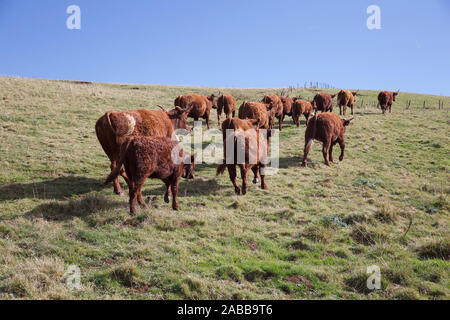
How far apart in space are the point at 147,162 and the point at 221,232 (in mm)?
2233

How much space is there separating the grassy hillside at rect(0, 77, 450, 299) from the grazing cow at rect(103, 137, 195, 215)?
68cm

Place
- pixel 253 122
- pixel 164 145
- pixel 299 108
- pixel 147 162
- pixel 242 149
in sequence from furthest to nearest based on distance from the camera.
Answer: pixel 299 108, pixel 253 122, pixel 242 149, pixel 164 145, pixel 147 162

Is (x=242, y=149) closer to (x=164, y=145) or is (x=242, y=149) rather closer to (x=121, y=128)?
(x=164, y=145)

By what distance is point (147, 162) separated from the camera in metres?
6.84

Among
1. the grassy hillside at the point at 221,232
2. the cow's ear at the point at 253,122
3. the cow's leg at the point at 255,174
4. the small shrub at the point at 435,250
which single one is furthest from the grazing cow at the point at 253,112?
the small shrub at the point at 435,250

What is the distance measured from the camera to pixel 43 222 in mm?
6441

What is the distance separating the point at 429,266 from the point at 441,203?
484 centimetres

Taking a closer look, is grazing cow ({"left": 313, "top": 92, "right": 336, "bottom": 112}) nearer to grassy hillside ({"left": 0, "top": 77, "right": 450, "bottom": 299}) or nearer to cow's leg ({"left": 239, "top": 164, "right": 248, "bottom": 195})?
grassy hillside ({"left": 0, "top": 77, "right": 450, "bottom": 299})

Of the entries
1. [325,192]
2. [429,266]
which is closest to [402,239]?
[429,266]

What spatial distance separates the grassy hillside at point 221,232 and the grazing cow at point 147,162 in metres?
0.68

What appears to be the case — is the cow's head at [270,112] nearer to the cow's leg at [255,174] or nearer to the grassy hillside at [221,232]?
the grassy hillside at [221,232]

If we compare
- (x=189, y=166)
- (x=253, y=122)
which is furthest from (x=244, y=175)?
(x=253, y=122)
